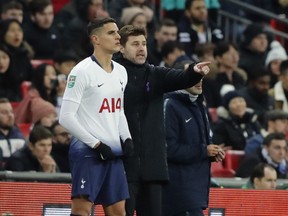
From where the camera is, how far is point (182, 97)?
11.4 meters

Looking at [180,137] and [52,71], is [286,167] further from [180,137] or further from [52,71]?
[180,137]

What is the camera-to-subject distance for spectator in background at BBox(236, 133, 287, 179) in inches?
599

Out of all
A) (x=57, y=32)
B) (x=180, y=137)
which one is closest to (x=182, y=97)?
(x=180, y=137)

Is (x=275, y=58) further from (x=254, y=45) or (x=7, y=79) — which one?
(x=7, y=79)

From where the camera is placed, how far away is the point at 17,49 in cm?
1672

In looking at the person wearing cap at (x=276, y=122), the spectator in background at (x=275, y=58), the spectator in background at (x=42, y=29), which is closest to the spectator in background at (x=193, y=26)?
the spectator in background at (x=275, y=58)

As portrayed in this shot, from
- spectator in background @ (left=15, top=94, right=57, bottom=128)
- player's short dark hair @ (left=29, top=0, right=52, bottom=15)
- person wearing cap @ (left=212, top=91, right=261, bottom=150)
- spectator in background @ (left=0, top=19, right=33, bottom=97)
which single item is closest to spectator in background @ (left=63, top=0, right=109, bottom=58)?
player's short dark hair @ (left=29, top=0, right=52, bottom=15)

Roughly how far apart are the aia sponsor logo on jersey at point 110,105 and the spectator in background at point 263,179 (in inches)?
129

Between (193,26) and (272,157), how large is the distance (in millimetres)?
4197

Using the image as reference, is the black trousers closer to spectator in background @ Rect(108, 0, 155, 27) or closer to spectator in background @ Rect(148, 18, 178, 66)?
spectator in background @ Rect(148, 18, 178, 66)

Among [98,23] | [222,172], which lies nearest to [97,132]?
[98,23]

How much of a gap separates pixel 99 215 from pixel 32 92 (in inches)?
156

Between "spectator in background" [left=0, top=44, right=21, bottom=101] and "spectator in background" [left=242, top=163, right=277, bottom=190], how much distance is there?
3.90 m

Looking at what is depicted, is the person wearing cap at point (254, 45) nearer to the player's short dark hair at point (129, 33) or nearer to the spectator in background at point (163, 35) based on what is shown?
the spectator in background at point (163, 35)
